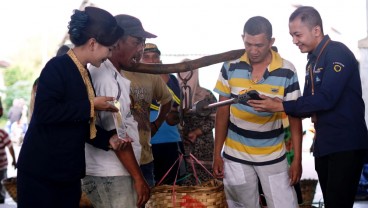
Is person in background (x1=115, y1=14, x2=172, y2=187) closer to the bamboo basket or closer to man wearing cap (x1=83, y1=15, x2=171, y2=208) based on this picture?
man wearing cap (x1=83, y1=15, x2=171, y2=208)

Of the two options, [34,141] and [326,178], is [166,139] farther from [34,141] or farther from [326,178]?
[34,141]

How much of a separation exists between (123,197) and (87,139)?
382mm

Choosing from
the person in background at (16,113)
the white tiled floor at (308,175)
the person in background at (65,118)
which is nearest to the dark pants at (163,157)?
the white tiled floor at (308,175)

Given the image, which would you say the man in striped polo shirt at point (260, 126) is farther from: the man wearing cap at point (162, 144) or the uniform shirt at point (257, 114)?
the man wearing cap at point (162, 144)

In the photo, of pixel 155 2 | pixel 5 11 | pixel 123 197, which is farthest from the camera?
pixel 5 11

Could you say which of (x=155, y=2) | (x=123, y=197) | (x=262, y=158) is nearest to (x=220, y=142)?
(x=262, y=158)

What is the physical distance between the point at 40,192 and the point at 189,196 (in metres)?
1.13

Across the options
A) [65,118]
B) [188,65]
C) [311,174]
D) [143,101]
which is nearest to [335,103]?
[188,65]

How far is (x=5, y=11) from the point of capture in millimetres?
55750

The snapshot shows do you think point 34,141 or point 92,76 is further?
point 92,76

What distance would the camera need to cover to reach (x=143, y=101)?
572 cm

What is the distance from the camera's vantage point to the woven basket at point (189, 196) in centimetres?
509

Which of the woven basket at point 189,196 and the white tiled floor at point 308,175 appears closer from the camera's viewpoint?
the woven basket at point 189,196

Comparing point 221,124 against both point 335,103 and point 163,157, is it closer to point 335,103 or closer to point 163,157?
point 335,103
